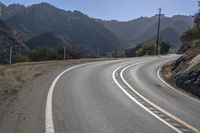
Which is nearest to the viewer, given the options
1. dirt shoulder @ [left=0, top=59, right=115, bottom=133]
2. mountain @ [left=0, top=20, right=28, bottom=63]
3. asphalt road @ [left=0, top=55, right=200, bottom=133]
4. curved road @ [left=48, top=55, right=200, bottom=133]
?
dirt shoulder @ [left=0, top=59, right=115, bottom=133]

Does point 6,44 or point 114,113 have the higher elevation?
point 6,44

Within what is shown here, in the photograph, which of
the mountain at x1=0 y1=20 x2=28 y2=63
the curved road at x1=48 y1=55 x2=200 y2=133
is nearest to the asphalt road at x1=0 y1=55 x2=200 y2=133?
the curved road at x1=48 y1=55 x2=200 y2=133

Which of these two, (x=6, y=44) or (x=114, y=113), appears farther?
(x=6, y=44)

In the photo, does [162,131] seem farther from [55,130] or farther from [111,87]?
[111,87]

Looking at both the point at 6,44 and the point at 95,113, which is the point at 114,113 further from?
the point at 6,44

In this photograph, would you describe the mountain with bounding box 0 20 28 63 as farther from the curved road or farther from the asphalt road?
the asphalt road

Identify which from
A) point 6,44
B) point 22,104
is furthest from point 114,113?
point 6,44

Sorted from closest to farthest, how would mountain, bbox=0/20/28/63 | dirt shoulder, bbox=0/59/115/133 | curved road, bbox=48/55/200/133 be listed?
1. dirt shoulder, bbox=0/59/115/133
2. curved road, bbox=48/55/200/133
3. mountain, bbox=0/20/28/63

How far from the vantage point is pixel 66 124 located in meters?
9.37

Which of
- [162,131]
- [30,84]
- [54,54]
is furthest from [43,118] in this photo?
[54,54]

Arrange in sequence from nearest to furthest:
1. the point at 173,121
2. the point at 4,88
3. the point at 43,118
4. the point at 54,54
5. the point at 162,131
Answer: the point at 162,131, the point at 43,118, the point at 173,121, the point at 4,88, the point at 54,54

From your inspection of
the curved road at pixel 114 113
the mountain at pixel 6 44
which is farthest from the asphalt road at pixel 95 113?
the mountain at pixel 6 44

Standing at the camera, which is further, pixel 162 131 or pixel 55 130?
pixel 162 131

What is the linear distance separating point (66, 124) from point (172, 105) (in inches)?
232
